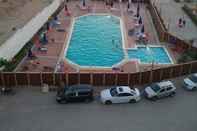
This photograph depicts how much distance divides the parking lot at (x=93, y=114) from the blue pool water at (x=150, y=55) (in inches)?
292

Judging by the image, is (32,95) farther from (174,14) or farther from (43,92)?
(174,14)

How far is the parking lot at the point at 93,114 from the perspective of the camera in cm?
2197

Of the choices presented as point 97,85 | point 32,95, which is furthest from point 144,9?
point 32,95

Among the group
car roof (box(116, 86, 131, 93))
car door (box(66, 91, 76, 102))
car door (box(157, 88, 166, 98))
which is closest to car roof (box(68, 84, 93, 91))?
car door (box(66, 91, 76, 102))

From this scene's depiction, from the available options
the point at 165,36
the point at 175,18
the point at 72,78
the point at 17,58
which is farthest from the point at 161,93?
the point at 175,18

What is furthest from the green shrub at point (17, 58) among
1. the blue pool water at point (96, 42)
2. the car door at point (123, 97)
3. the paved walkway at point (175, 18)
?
the paved walkway at point (175, 18)

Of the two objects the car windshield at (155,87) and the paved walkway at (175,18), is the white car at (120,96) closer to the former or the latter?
the car windshield at (155,87)

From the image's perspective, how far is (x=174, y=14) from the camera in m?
46.3

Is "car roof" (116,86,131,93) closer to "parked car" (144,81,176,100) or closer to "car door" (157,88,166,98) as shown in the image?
"parked car" (144,81,176,100)

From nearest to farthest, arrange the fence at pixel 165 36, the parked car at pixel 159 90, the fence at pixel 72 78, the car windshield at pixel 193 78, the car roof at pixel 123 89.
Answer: the car roof at pixel 123 89 → the parked car at pixel 159 90 → the fence at pixel 72 78 → the car windshield at pixel 193 78 → the fence at pixel 165 36

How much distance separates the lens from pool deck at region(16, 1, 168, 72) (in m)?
29.9

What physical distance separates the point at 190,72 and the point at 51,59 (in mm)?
13511

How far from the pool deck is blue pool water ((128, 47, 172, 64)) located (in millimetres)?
1376

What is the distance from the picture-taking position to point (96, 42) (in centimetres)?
3750
